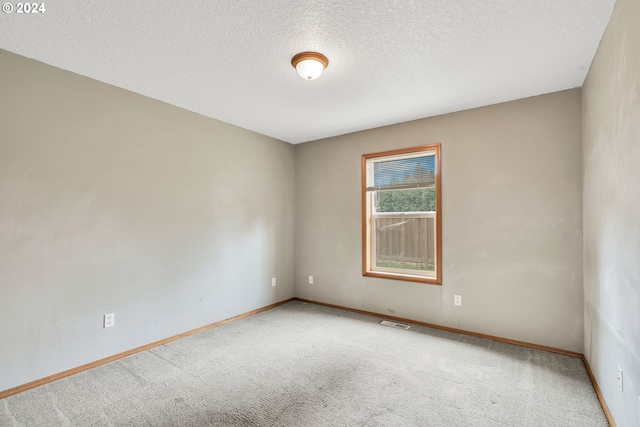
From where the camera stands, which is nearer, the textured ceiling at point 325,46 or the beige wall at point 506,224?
the textured ceiling at point 325,46

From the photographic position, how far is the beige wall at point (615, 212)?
5.05 ft

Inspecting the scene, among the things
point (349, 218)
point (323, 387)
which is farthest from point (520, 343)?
point (349, 218)

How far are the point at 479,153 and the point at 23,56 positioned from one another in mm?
4184

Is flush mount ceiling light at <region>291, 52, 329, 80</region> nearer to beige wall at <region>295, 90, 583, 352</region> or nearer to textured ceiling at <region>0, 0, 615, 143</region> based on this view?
textured ceiling at <region>0, 0, 615, 143</region>

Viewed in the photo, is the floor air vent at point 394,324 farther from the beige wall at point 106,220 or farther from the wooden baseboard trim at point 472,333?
the beige wall at point 106,220

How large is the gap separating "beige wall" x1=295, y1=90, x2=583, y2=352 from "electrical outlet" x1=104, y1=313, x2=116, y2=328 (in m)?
2.84

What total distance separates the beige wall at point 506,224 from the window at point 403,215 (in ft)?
0.40

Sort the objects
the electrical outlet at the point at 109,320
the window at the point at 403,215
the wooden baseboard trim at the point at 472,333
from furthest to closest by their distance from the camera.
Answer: the window at the point at 403,215
the wooden baseboard trim at the point at 472,333
the electrical outlet at the point at 109,320

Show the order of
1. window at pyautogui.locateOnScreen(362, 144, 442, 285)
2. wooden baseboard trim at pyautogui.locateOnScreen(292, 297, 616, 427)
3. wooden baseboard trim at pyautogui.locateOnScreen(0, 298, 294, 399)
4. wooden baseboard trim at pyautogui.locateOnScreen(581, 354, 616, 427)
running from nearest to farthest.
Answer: wooden baseboard trim at pyautogui.locateOnScreen(581, 354, 616, 427), wooden baseboard trim at pyautogui.locateOnScreen(292, 297, 616, 427), wooden baseboard trim at pyautogui.locateOnScreen(0, 298, 294, 399), window at pyautogui.locateOnScreen(362, 144, 442, 285)

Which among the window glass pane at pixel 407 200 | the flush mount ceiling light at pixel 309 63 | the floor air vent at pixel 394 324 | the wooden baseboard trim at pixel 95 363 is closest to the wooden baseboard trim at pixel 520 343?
the floor air vent at pixel 394 324

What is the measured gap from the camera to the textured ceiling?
1808 mm

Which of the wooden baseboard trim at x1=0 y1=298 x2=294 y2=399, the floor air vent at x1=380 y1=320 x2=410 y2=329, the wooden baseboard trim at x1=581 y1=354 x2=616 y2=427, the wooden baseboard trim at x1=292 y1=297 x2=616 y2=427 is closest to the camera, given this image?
the wooden baseboard trim at x1=581 y1=354 x2=616 y2=427
